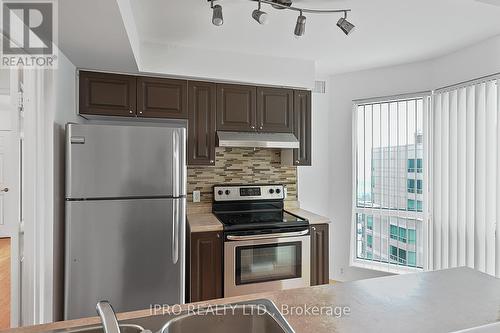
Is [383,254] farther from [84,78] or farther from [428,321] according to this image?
[84,78]

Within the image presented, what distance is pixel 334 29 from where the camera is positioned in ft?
7.70

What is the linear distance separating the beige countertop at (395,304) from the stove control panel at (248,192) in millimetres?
1912

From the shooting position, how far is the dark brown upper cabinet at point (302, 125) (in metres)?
3.11

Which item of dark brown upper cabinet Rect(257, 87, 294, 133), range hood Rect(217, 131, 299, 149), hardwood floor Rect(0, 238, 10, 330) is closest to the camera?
hardwood floor Rect(0, 238, 10, 330)

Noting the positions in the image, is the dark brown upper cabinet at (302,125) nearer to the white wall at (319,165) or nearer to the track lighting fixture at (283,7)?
the white wall at (319,165)

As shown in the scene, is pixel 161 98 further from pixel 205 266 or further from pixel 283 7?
pixel 205 266

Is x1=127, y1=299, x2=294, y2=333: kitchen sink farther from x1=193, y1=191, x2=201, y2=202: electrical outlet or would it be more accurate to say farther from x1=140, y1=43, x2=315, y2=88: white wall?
x1=140, y1=43, x2=315, y2=88: white wall

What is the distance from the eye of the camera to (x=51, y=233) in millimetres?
1882

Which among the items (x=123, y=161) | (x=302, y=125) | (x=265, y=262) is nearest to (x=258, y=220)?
(x=265, y=262)

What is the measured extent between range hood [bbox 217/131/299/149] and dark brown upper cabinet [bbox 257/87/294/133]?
8 centimetres

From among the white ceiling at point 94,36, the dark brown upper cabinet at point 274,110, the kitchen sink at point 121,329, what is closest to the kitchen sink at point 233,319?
the kitchen sink at point 121,329

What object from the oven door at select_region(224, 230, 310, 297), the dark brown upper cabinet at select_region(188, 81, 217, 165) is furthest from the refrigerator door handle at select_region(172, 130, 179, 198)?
the oven door at select_region(224, 230, 310, 297)

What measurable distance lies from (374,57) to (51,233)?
10.4 ft

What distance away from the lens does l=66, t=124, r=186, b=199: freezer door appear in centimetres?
198
